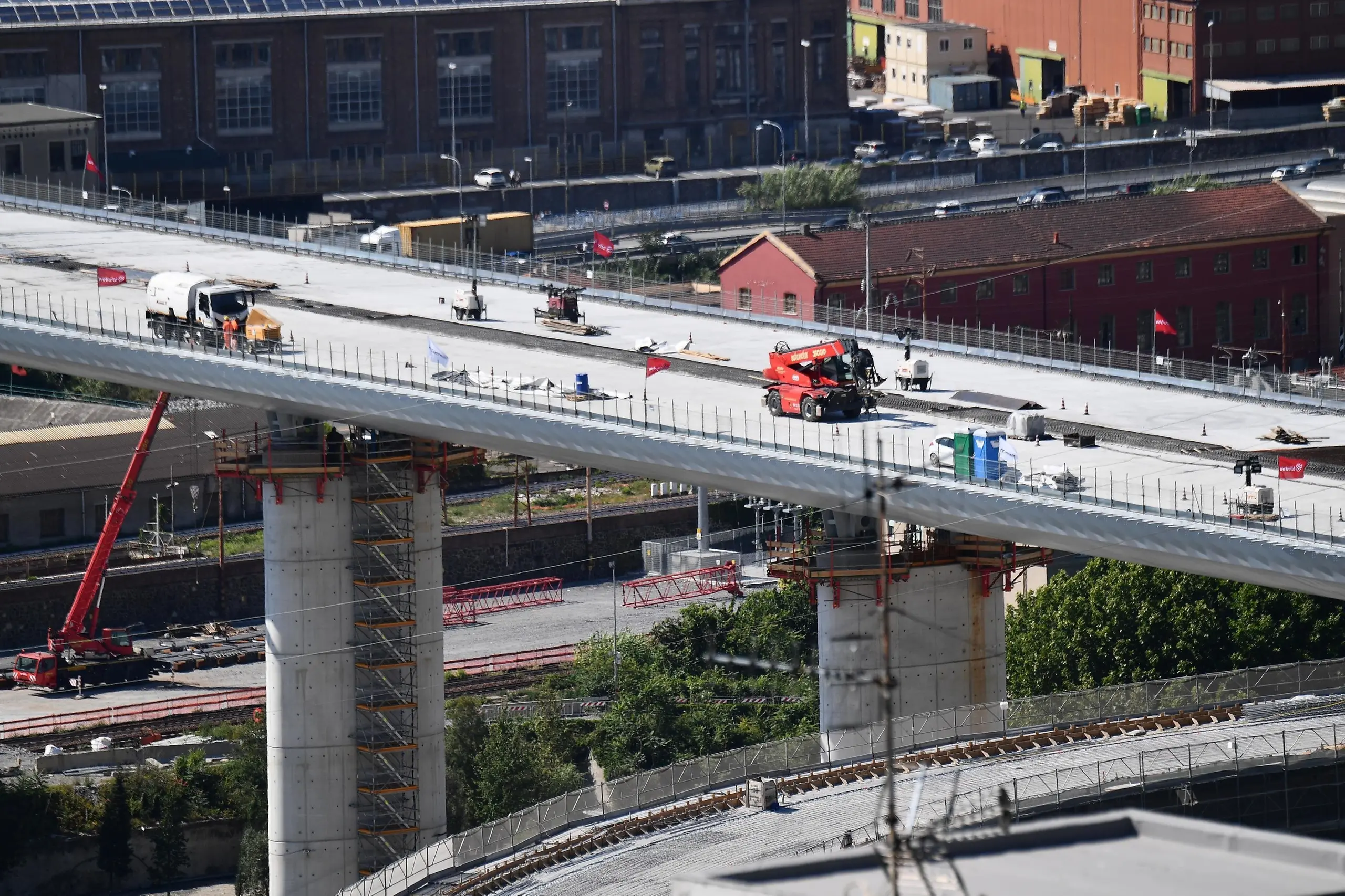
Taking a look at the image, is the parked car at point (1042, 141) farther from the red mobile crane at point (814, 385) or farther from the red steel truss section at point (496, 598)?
the red mobile crane at point (814, 385)

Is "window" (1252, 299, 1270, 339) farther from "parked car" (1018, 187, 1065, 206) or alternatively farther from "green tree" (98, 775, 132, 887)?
"green tree" (98, 775, 132, 887)

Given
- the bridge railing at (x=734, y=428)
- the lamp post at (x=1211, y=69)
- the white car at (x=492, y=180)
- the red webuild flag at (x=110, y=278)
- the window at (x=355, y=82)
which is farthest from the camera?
the lamp post at (x=1211, y=69)

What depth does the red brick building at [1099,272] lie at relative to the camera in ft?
383

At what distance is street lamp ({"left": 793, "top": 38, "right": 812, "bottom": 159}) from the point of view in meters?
174

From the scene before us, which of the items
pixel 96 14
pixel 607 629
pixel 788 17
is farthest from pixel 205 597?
pixel 788 17

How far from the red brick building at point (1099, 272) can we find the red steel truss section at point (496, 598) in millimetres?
13517

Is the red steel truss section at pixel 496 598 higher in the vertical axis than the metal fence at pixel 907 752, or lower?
lower

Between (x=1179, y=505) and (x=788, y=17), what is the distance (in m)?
116

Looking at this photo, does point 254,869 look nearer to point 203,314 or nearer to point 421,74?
point 203,314

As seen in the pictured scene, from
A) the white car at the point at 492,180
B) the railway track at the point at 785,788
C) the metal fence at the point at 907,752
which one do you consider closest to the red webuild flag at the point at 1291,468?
the metal fence at the point at 907,752

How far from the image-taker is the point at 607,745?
86375mm

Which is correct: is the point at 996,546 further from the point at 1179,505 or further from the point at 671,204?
the point at 671,204

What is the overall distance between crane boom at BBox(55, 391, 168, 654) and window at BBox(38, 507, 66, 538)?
12.6m

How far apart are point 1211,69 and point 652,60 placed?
34.7 meters
